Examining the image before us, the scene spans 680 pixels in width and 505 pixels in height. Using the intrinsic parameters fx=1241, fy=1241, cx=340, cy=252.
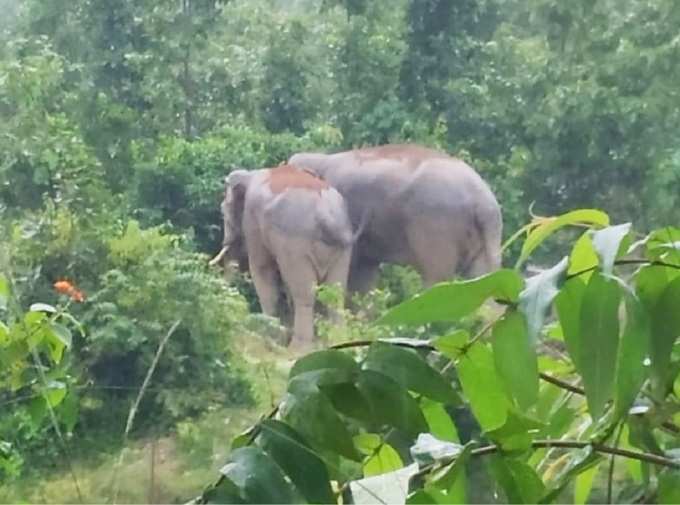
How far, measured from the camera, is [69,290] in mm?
811

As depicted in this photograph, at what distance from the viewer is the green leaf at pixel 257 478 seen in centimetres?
24

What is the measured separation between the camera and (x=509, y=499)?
0.27 m

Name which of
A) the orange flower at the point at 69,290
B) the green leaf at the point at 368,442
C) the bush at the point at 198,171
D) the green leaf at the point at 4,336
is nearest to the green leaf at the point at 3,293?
the green leaf at the point at 4,336

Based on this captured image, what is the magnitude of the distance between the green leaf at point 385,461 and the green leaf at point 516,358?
6 cm

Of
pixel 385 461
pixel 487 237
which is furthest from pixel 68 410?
pixel 487 237

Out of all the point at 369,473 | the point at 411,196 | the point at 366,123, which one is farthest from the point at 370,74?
the point at 369,473

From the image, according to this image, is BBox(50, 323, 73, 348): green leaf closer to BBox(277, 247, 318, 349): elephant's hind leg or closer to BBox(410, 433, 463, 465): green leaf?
BBox(410, 433, 463, 465): green leaf

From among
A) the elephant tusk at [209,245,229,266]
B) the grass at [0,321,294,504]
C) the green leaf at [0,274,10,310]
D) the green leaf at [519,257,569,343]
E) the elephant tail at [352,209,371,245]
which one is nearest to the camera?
the green leaf at [519,257,569,343]

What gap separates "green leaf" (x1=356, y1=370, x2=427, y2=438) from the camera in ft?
0.86

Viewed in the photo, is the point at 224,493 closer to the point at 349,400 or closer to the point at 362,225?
the point at 349,400

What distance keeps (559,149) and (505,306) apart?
703 mm

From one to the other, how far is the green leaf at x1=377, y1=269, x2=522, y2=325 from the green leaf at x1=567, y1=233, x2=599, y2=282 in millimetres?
15

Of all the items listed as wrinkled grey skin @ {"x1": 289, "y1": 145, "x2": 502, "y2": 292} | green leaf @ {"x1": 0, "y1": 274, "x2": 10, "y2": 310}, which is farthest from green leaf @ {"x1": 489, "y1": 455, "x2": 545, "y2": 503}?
wrinkled grey skin @ {"x1": 289, "y1": 145, "x2": 502, "y2": 292}

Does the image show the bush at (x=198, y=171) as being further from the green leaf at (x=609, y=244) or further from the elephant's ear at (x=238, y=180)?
the green leaf at (x=609, y=244)
